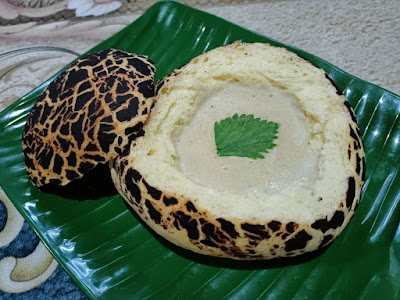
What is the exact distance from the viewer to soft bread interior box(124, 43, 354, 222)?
1354mm

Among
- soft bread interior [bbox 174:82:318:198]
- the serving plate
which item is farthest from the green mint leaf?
the serving plate

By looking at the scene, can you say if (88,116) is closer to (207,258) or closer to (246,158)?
(246,158)

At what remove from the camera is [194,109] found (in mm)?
1642

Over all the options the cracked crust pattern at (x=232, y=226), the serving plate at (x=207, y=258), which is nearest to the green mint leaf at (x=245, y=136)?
the cracked crust pattern at (x=232, y=226)

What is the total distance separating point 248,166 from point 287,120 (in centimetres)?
27

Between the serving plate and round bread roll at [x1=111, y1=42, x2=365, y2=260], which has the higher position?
round bread roll at [x1=111, y1=42, x2=365, y2=260]

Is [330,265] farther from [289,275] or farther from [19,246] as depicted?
[19,246]

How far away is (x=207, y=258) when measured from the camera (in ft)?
5.15

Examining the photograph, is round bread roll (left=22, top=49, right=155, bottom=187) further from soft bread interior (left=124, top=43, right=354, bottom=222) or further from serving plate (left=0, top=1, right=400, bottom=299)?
serving plate (left=0, top=1, right=400, bottom=299)

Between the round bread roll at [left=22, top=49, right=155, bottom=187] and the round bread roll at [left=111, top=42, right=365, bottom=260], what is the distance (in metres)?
0.09

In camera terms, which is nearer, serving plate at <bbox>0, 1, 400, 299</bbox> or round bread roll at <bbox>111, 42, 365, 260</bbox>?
round bread roll at <bbox>111, 42, 365, 260</bbox>

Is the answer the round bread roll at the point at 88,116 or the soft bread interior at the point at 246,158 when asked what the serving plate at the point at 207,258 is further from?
the soft bread interior at the point at 246,158

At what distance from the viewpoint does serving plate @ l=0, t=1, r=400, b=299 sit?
1472 millimetres

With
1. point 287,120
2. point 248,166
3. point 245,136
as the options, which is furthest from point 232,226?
point 287,120
